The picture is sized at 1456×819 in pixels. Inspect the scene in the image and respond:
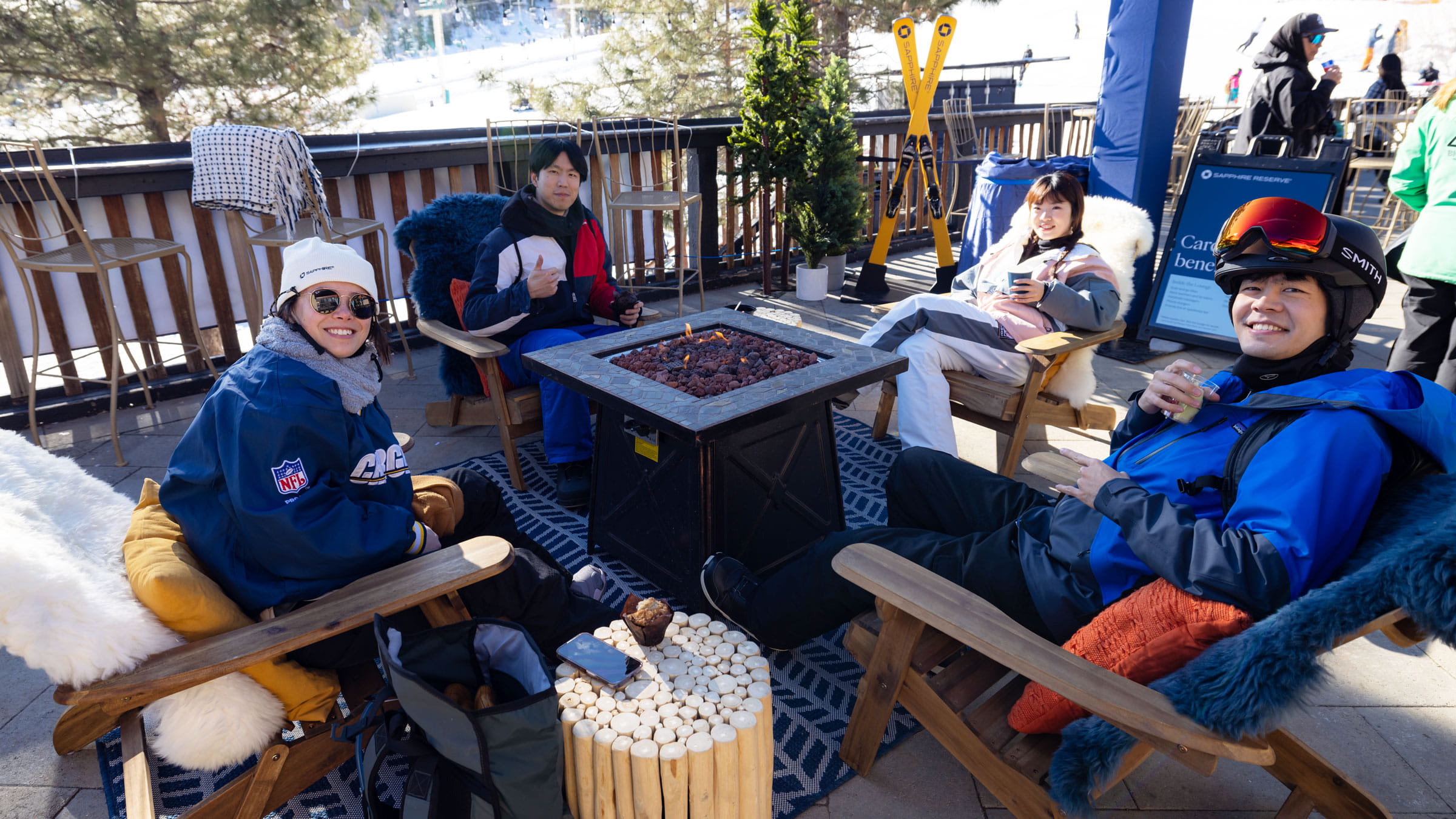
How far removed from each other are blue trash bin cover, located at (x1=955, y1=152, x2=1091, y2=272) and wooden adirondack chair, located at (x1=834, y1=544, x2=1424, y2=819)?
3933 mm

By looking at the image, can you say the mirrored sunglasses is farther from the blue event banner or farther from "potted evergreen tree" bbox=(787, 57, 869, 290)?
the blue event banner

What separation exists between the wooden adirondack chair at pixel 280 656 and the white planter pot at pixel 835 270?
202 inches

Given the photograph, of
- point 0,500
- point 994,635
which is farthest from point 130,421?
point 994,635

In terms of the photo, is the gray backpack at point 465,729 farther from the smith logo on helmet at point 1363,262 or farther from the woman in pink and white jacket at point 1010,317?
the woman in pink and white jacket at point 1010,317

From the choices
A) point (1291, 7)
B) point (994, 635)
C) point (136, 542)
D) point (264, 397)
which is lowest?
point (994, 635)

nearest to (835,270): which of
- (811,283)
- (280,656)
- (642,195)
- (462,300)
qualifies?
(811,283)

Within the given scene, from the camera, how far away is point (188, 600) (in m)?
1.56

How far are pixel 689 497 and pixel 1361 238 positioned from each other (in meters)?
1.79

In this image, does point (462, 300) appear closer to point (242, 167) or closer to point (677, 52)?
point (242, 167)

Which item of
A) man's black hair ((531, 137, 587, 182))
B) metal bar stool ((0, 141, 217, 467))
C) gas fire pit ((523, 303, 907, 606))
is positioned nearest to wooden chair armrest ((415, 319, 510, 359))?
gas fire pit ((523, 303, 907, 606))

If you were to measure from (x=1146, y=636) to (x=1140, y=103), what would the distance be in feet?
14.4

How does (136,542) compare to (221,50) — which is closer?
(136,542)

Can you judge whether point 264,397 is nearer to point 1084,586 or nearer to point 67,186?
point 1084,586

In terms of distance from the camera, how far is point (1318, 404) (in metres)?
1.42
